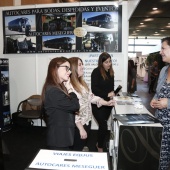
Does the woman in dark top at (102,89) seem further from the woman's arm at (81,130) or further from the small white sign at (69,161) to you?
the small white sign at (69,161)

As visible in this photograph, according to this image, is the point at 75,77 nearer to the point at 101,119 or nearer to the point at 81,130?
the point at 81,130

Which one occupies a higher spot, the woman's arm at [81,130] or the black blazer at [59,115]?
the black blazer at [59,115]

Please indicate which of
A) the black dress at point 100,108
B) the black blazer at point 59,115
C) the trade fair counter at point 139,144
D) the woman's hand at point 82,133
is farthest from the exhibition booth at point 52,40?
the black blazer at point 59,115

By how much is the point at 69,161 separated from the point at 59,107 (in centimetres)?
79

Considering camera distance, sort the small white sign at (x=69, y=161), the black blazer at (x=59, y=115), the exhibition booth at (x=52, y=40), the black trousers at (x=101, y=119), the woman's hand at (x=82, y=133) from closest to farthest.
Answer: the small white sign at (x=69, y=161), the black blazer at (x=59, y=115), the woman's hand at (x=82, y=133), the black trousers at (x=101, y=119), the exhibition booth at (x=52, y=40)

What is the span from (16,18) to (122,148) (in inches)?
152

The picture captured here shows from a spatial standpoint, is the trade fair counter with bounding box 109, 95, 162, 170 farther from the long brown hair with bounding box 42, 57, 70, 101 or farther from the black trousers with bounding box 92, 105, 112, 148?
the black trousers with bounding box 92, 105, 112, 148

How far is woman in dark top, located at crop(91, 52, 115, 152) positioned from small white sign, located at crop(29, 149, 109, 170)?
203cm

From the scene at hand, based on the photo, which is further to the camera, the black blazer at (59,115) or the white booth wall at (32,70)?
the white booth wall at (32,70)

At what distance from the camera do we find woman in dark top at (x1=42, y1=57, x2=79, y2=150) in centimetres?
175

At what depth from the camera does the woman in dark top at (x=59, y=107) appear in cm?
175

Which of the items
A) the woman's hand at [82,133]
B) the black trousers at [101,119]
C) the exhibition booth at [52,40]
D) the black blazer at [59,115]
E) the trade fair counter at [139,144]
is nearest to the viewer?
the black blazer at [59,115]

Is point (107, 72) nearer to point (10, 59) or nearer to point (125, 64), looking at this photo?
point (125, 64)

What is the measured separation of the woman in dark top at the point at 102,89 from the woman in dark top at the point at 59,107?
50.5 inches
